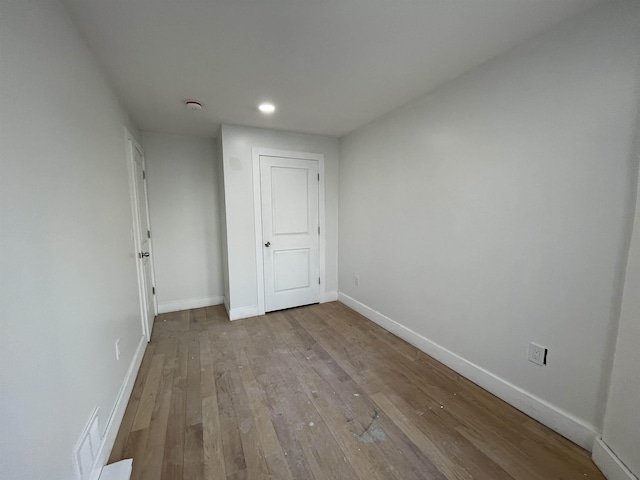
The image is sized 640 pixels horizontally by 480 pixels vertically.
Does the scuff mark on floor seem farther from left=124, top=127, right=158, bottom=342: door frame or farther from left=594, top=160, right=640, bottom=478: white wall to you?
left=124, top=127, right=158, bottom=342: door frame

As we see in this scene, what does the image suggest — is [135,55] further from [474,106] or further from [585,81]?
[585,81]

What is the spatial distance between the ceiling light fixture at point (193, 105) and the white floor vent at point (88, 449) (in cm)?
224

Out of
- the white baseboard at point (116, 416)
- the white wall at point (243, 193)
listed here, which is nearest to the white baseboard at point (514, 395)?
the white wall at point (243, 193)

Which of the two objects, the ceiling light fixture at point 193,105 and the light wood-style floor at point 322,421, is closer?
the light wood-style floor at point 322,421

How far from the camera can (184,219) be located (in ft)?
11.1

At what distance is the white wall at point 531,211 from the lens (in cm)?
128

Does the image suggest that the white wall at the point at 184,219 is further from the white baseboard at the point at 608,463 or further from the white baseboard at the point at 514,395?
the white baseboard at the point at 608,463

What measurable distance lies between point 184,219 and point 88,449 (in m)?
2.63

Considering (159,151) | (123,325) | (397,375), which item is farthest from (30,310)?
(159,151)

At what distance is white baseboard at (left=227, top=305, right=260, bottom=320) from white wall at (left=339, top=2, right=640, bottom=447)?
1809 millimetres

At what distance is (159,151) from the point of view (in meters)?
3.18

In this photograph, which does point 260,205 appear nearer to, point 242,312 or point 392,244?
point 242,312

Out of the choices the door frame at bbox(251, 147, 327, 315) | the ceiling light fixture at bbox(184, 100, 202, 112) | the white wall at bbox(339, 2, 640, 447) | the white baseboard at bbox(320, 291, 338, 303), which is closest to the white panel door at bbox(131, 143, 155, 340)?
the ceiling light fixture at bbox(184, 100, 202, 112)

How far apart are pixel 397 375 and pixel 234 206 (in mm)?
2348
